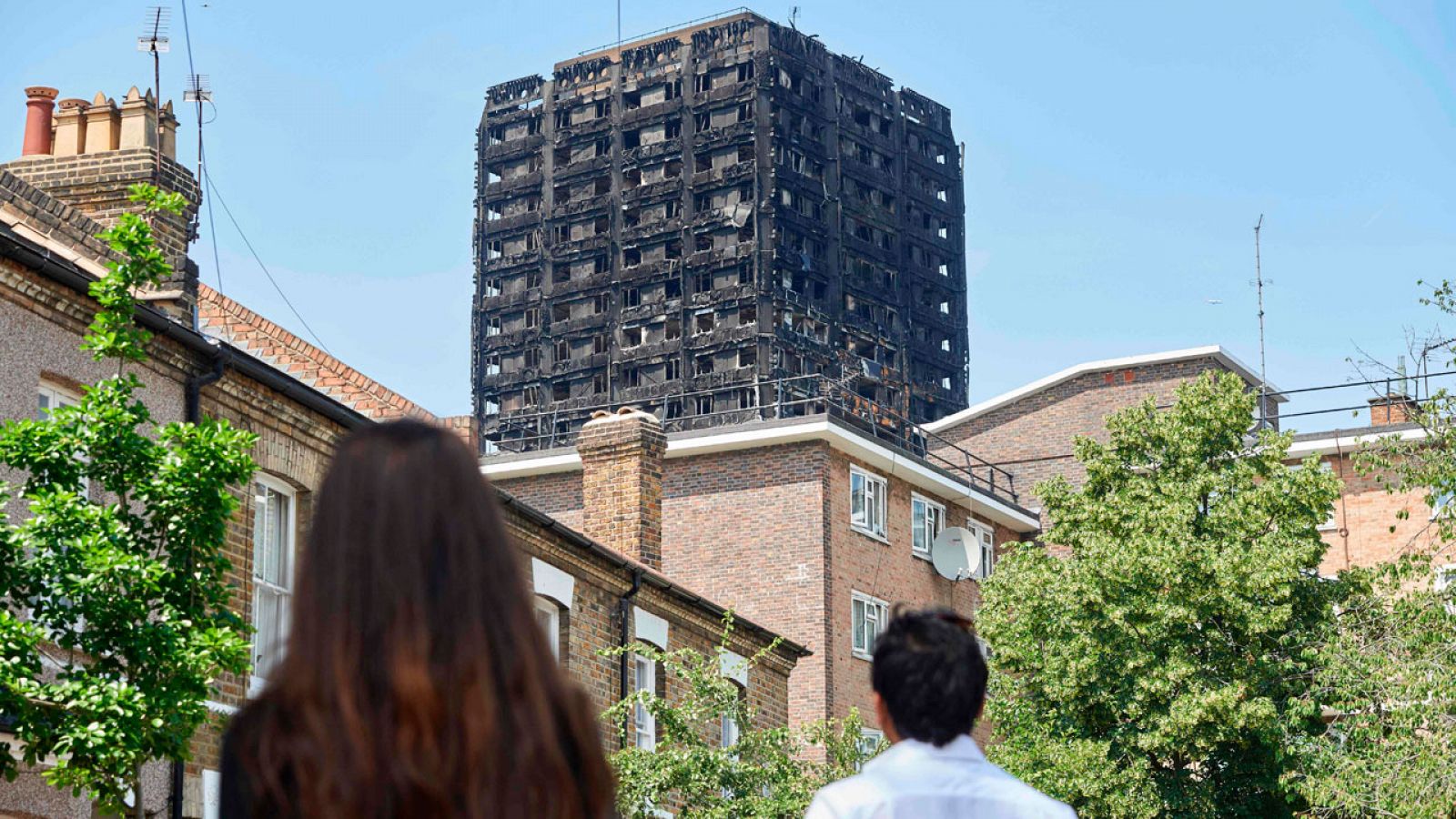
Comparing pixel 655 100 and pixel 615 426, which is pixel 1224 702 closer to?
pixel 615 426

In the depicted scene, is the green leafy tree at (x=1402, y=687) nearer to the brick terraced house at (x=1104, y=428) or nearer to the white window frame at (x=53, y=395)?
the white window frame at (x=53, y=395)

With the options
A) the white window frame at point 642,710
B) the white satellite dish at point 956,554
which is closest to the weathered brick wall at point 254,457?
the white window frame at point 642,710

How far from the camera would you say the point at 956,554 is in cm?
4453

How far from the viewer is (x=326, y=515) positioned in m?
2.66

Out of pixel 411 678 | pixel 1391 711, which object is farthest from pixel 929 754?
pixel 1391 711

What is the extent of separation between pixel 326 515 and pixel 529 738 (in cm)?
40

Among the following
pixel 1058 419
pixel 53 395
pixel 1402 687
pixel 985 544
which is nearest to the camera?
pixel 53 395

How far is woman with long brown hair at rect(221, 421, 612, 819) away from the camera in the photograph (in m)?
2.55

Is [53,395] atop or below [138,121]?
below

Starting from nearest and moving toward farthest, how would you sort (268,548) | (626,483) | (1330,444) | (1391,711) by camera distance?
(268,548) → (1391,711) → (626,483) → (1330,444)

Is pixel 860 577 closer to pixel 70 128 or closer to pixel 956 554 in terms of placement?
pixel 956 554

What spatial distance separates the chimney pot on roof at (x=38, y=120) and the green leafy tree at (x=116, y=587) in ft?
34.9

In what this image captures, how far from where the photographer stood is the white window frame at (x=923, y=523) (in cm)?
4462

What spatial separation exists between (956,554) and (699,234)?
7054 centimetres
